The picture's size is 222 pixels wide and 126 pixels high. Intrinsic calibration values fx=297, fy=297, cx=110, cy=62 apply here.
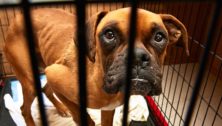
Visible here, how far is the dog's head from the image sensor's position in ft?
3.29

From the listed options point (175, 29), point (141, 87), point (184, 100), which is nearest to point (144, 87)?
point (141, 87)

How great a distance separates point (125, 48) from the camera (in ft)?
3.37

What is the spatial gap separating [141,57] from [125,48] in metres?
0.07

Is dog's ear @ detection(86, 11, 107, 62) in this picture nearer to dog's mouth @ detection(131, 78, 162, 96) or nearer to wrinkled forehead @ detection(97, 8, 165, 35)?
wrinkled forehead @ detection(97, 8, 165, 35)

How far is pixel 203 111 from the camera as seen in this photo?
209 centimetres

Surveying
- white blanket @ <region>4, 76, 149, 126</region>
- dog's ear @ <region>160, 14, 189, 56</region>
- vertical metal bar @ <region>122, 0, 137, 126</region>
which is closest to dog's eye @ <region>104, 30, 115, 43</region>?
dog's ear @ <region>160, 14, 189, 56</region>

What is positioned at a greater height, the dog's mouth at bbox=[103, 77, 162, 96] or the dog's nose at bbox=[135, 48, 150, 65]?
the dog's nose at bbox=[135, 48, 150, 65]

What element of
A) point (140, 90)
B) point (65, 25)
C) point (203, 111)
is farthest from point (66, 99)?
point (203, 111)

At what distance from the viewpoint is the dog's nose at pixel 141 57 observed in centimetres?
99

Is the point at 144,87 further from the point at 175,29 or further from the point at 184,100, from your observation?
the point at 184,100

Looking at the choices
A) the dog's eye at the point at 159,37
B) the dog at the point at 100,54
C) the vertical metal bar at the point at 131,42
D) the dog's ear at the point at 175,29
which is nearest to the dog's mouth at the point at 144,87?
the dog at the point at 100,54

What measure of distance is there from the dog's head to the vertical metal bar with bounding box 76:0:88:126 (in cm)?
49

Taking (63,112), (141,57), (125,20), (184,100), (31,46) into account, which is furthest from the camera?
(184,100)

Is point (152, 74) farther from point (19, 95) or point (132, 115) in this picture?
point (19, 95)
